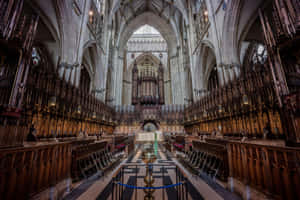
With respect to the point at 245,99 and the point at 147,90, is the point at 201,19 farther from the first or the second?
the point at 147,90

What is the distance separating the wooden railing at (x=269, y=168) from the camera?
177cm

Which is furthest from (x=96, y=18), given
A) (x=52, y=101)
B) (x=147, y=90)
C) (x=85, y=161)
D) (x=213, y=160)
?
(x=213, y=160)

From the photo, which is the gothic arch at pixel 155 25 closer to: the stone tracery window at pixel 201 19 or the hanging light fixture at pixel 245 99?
the stone tracery window at pixel 201 19

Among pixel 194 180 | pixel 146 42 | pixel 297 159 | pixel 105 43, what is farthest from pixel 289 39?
pixel 146 42

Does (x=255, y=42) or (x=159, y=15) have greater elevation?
(x=159, y=15)

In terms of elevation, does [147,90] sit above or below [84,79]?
below

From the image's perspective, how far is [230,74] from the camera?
9312mm

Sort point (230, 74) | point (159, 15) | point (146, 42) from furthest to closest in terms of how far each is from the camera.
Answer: point (146, 42) < point (159, 15) < point (230, 74)

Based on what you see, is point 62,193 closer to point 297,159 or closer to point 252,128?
point 297,159

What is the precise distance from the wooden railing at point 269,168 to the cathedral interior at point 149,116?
0.05ft

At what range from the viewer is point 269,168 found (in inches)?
82.2

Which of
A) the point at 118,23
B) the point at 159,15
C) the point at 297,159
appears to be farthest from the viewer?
the point at 159,15

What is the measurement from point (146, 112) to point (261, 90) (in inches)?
504

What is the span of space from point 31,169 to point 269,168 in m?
3.77
